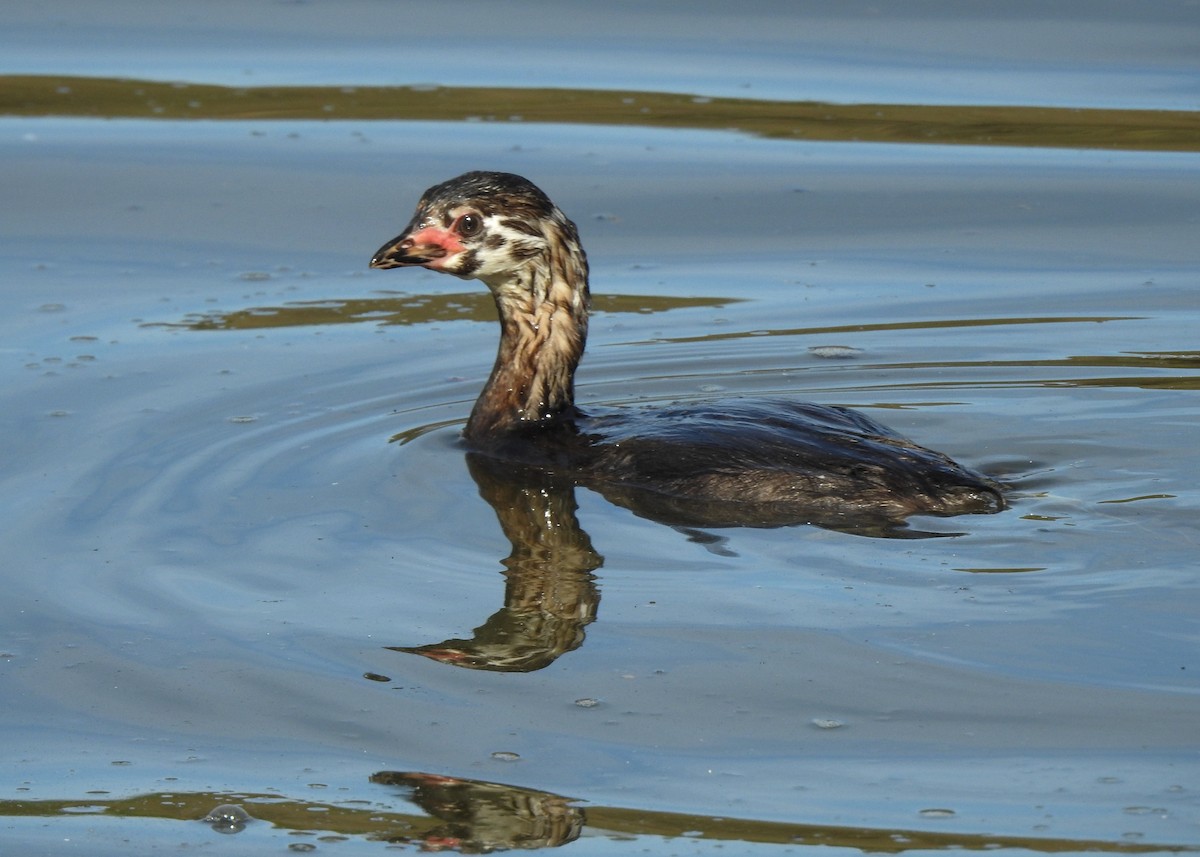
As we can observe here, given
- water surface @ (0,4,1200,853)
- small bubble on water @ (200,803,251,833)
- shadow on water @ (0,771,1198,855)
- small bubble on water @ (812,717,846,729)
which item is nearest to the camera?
shadow on water @ (0,771,1198,855)

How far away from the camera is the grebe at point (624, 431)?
272 inches

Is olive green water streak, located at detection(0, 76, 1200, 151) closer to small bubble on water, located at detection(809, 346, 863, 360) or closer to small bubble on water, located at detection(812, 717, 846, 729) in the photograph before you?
small bubble on water, located at detection(809, 346, 863, 360)

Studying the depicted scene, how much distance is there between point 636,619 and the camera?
6.07 meters

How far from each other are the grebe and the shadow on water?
2.25 m

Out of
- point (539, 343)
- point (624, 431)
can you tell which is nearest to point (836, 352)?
point (539, 343)

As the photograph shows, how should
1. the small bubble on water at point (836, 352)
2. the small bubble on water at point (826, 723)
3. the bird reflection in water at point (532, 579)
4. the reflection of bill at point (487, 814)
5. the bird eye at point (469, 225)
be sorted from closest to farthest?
the reflection of bill at point (487, 814), the small bubble on water at point (826, 723), the bird reflection in water at point (532, 579), the bird eye at point (469, 225), the small bubble on water at point (836, 352)

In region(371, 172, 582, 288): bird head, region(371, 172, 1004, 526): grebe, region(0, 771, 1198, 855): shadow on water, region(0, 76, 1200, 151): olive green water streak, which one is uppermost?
region(0, 76, 1200, 151): olive green water streak

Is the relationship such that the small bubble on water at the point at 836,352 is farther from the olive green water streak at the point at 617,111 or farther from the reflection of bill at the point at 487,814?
the reflection of bill at the point at 487,814

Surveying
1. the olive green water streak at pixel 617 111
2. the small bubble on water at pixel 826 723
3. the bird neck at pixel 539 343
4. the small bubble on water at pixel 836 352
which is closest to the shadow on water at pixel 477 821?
the small bubble on water at pixel 826 723

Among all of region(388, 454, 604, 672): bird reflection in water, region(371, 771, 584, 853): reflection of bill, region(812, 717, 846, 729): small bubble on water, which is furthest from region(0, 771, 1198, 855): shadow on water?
region(388, 454, 604, 672): bird reflection in water

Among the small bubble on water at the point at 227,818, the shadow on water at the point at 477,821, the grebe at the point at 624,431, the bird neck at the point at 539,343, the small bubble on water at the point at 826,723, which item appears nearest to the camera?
the shadow on water at the point at 477,821

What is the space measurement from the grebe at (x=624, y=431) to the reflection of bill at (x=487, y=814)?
2.20 m

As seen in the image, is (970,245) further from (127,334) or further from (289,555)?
(289,555)

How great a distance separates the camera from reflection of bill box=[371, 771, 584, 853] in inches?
185
